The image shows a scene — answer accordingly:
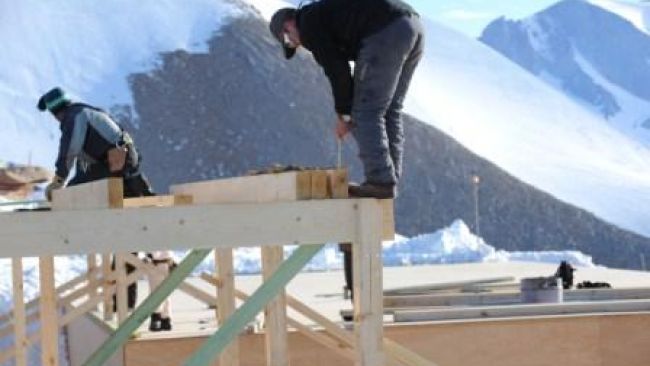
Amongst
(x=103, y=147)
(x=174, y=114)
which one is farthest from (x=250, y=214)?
(x=174, y=114)

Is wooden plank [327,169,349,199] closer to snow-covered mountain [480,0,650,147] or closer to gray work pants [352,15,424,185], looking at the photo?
gray work pants [352,15,424,185]

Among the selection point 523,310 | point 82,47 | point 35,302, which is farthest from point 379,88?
point 82,47

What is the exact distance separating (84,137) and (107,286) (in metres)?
1.05

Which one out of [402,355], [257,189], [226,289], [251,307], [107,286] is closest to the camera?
[251,307]

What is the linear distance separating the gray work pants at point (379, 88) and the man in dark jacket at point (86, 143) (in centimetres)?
209

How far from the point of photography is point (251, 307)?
3.39m

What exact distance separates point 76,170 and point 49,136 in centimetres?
2802

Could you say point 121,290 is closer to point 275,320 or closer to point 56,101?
point 56,101

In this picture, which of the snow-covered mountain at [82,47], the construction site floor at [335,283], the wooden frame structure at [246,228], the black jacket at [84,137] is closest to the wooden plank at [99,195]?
Result: the wooden frame structure at [246,228]

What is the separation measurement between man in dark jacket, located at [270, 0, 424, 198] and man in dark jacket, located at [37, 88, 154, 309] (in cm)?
190

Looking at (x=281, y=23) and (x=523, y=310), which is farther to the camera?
(x=523, y=310)

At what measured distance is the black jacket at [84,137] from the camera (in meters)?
5.91

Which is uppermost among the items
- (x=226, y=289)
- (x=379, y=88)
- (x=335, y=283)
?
(x=379, y=88)

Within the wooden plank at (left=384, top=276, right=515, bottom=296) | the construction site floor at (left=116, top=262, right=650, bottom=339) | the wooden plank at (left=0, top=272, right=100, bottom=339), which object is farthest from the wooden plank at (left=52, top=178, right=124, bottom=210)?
the wooden plank at (left=384, top=276, right=515, bottom=296)
